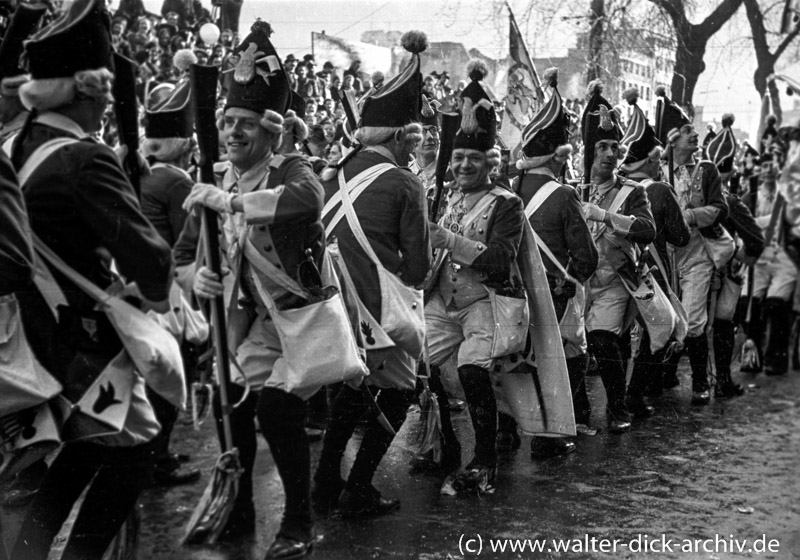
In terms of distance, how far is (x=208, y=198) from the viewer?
359cm

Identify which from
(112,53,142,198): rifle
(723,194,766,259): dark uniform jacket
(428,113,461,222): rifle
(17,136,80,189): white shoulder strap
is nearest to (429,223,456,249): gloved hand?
(428,113,461,222): rifle

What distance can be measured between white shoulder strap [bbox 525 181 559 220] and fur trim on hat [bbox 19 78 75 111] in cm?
320

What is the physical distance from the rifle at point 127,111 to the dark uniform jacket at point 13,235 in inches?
16.4

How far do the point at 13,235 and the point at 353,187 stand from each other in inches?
71.6

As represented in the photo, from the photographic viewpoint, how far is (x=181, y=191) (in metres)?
3.67

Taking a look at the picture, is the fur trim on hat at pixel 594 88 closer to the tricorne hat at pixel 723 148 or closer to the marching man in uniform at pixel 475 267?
the marching man in uniform at pixel 475 267

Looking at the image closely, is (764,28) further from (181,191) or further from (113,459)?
(113,459)

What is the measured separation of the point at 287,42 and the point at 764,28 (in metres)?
A: 1.87

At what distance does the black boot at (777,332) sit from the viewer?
3.77 metres

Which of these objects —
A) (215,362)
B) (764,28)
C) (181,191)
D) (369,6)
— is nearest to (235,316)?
(215,362)

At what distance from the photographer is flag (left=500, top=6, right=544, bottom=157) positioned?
464 cm

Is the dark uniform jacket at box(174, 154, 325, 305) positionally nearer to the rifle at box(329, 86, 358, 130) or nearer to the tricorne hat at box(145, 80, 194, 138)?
the tricorne hat at box(145, 80, 194, 138)

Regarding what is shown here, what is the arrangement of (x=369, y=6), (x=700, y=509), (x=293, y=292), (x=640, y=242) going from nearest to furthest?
(x=293, y=292) < (x=369, y=6) < (x=700, y=509) < (x=640, y=242)

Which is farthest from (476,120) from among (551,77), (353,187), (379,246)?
(379,246)
